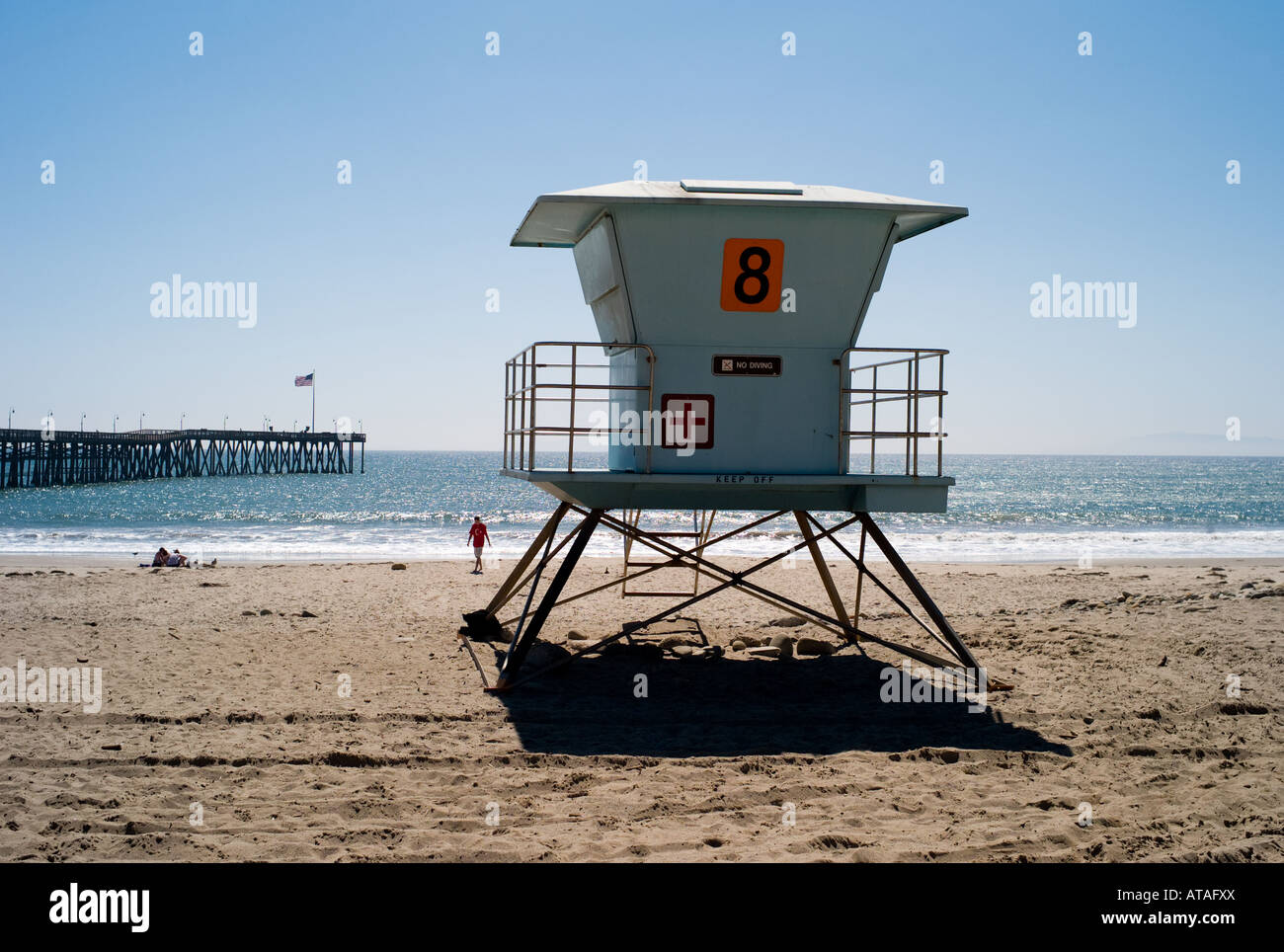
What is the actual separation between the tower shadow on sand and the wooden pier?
2286 inches

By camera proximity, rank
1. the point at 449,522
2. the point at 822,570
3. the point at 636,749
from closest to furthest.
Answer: the point at 636,749
the point at 822,570
the point at 449,522

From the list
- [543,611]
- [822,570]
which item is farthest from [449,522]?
[543,611]

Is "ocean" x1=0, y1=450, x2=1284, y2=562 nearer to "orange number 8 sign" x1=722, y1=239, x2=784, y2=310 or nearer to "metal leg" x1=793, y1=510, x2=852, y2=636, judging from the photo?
"metal leg" x1=793, y1=510, x2=852, y2=636

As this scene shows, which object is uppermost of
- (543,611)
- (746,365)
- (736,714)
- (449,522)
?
(746,365)

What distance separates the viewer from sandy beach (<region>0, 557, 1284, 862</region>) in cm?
550

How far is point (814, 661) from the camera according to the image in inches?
423

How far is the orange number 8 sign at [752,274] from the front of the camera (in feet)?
30.3

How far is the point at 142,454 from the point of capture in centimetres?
7325

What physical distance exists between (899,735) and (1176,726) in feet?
7.48

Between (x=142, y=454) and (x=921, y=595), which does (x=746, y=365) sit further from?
(x=142, y=454)

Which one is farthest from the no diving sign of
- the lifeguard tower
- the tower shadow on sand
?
the tower shadow on sand

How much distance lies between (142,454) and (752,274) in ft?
247
